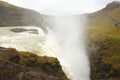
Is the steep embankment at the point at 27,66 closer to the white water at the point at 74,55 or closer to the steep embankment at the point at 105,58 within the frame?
the white water at the point at 74,55

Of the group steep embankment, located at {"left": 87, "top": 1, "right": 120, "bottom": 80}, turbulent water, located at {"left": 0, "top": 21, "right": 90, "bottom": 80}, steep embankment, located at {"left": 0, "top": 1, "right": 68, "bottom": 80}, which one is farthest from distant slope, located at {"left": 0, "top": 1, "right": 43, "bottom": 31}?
steep embankment, located at {"left": 0, "top": 1, "right": 68, "bottom": 80}

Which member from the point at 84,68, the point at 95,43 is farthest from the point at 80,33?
the point at 84,68

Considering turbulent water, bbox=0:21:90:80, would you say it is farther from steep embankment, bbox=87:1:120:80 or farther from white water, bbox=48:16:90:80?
steep embankment, bbox=87:1:120:80

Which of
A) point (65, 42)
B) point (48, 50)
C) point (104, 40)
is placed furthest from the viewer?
point (65, 42)

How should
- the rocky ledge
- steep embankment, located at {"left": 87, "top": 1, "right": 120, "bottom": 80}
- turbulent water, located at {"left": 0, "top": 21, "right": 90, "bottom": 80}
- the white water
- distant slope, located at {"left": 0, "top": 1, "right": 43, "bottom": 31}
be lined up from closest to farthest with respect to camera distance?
1. the rocky ledge
2. turbulent water, located at {"left": 0, "top": 21, "right": 90, "bottom": 80}
3. the white water
4. steep embankment, located at {"left": 87, "top": 1, "right": 120, "bottom": 80}
5. distant slope, located at {"left": 0, "top": 1, "right": 43, "bottom": 31}

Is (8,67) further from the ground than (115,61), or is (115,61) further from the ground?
(8,67)

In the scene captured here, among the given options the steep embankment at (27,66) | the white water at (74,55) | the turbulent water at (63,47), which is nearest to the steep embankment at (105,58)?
the white water at (74,55)

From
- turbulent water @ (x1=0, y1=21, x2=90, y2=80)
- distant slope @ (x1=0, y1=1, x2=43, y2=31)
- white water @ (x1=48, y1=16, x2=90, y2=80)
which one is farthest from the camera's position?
distant slope @ (x1=0, y1=1, x2=43, y2=31)

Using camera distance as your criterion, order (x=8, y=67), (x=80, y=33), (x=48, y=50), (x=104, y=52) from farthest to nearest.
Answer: (x=80, y=33) → (x=104, y=52) → (x=48, y=50) → (x=8, y=67)

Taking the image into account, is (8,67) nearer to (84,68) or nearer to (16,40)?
(16,40)
